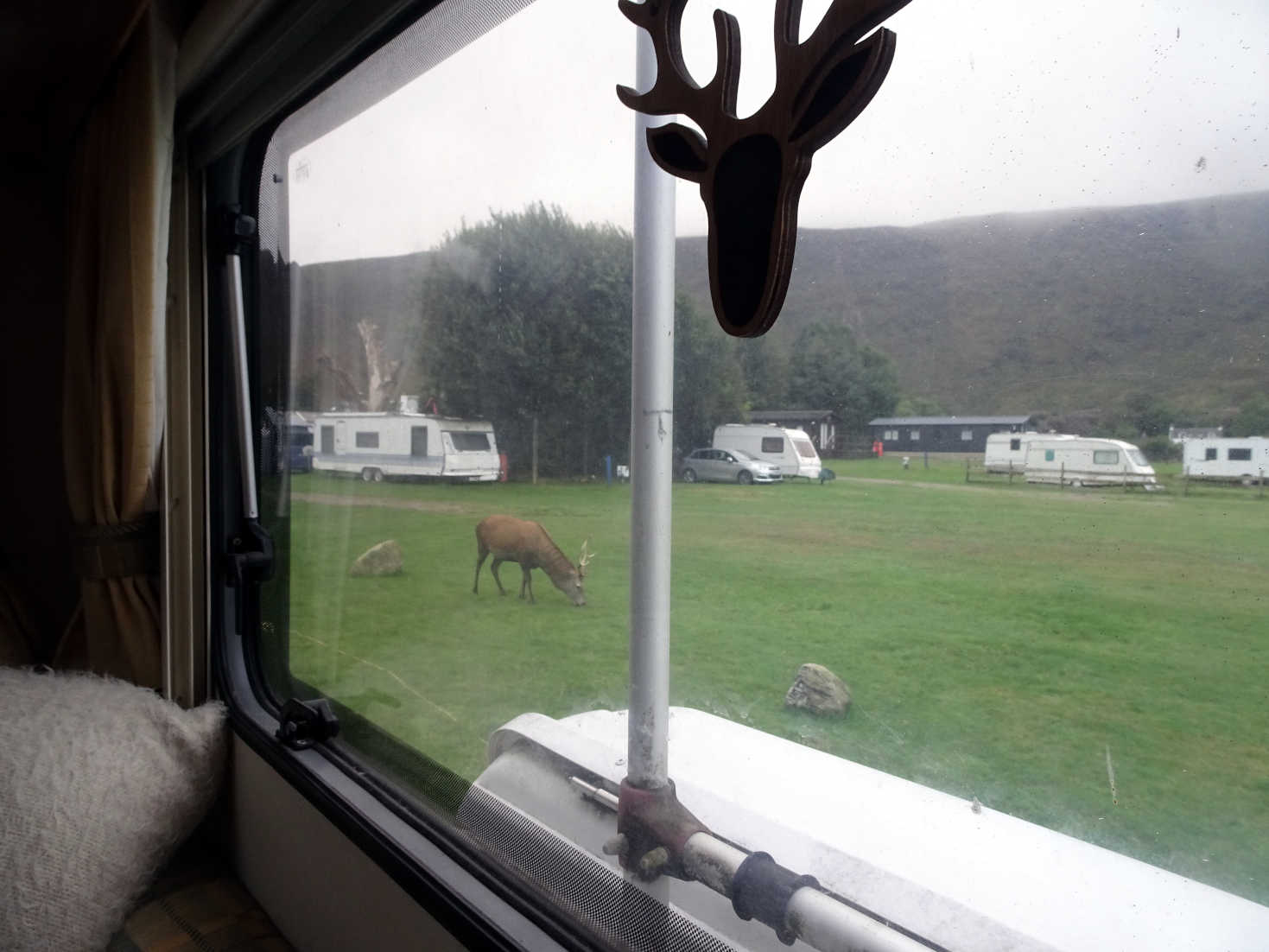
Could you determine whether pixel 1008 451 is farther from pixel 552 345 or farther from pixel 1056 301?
pixel 552 345

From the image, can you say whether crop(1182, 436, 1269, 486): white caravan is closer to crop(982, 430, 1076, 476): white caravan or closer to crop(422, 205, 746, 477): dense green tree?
crop(982, 430, 1076, 476): white caravan

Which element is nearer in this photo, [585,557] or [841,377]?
[841,377]

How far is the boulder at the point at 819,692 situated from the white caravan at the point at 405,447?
55cm

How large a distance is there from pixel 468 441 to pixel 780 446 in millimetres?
573

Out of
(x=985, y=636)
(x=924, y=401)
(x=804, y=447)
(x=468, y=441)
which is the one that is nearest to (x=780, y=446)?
(x=804, y=447)

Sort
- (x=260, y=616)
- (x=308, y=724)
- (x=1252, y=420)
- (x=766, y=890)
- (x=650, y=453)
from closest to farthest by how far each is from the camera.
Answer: (x=1252, y=420) < (x=766, y=890) < (x=650, y=453) < (x=308, y=724) < (x=260, y=616)

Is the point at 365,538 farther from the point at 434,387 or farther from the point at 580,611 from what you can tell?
the point at 580,611

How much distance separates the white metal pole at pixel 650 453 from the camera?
0.77 m

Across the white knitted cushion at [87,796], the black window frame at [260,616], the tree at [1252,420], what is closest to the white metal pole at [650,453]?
the black window frame at [260,616]

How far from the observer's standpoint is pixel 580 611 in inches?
38.0

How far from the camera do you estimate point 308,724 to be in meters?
1.40

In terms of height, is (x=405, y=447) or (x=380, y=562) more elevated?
(x=405, y=447)

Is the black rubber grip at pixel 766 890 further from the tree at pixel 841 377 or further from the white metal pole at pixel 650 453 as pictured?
the tree at pixel 841 377

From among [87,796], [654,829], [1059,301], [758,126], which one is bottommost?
[87,796]
